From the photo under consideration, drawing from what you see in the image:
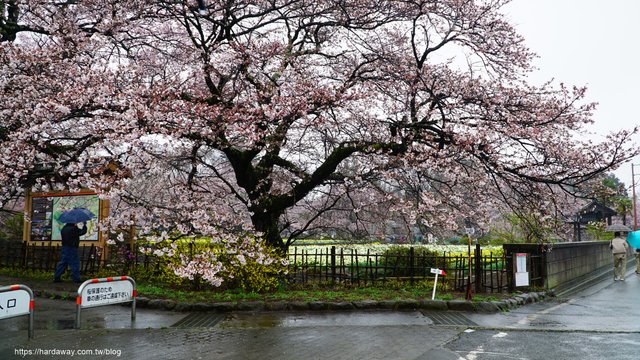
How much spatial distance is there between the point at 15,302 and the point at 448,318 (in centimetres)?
758

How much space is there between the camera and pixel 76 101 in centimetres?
938

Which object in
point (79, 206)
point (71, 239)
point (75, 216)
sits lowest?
point (71, 239)

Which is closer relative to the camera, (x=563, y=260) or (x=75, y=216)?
(x=75, y=216)

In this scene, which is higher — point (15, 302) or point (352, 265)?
point (352, 265)

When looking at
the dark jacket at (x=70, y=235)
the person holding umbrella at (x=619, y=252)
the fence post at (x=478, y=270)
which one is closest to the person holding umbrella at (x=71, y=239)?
the dark jacket at (x=70, y=235)

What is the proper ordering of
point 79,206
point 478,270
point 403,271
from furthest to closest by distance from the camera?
point 79,206
point 403,271
point 478,270

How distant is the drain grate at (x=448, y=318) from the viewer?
933 cm

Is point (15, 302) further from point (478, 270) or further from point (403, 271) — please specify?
point (403, 271)

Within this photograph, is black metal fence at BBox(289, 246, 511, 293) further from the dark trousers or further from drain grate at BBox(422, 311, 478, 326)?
the dark trousers

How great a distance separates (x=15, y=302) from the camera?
726 centimetres

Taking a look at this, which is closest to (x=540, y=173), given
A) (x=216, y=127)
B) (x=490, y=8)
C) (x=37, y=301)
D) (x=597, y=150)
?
(x=597, y=150)

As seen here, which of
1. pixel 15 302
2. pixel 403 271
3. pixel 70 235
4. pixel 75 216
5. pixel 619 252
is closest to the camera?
pixel 15 302

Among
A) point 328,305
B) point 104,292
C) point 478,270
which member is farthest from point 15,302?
point 478,270

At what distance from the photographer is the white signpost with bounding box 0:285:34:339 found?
23.1ft
